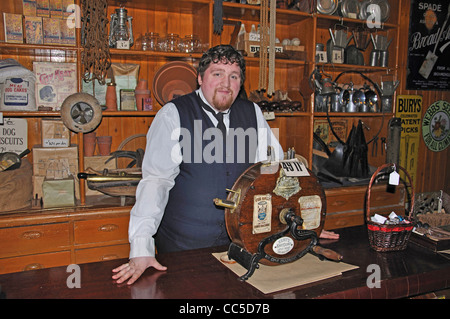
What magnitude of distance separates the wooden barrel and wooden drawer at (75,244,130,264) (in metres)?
1.56

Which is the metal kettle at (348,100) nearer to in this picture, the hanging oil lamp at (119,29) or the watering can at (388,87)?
the watering can at (388,87)

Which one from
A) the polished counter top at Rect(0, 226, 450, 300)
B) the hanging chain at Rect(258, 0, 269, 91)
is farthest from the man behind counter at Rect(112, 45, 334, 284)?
the hanging chain at Rect(258, 0, 269, 91)

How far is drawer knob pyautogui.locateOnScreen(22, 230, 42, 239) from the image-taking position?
8.09 feet

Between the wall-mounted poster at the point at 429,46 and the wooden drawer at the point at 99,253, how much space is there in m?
3.26

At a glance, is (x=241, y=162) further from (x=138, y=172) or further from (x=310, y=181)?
(x=138, y=172)

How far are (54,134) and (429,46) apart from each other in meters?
3.80

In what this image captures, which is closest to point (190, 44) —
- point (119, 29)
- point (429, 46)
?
point (119, 29)

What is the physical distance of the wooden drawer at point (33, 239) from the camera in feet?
7.95

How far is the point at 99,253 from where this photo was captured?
2658 millimetres

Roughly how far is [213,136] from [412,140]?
297 cm

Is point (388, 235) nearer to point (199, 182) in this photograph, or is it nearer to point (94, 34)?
point (199, 182)

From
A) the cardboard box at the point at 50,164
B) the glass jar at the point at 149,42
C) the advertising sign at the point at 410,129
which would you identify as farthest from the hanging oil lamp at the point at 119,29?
the advertising sign at the point at 410,129

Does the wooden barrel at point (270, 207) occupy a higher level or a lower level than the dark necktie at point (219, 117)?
lower

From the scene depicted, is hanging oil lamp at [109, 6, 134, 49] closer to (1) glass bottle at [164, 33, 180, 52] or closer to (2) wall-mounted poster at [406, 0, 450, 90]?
(1) glass bottle at [164, 33, 180, 52]
